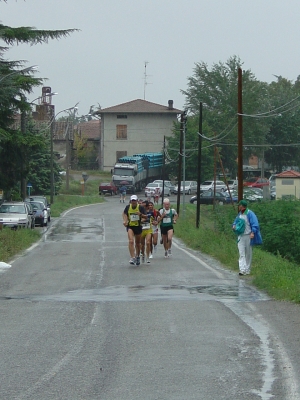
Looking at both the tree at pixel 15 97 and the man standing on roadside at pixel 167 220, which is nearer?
the man standing on roadside at pixel 167 220

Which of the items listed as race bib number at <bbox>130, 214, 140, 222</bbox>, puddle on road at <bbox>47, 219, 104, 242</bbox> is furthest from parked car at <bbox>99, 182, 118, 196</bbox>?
race bib number at <bbox>130, 214, 140, 222</bbox>

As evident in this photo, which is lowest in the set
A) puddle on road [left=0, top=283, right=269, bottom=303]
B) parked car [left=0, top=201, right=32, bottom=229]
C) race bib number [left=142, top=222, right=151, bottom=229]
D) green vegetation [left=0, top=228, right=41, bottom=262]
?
green vegetation [left=0, top=228, right=41, bottom=262]

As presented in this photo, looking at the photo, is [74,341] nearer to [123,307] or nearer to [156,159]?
[123,307]

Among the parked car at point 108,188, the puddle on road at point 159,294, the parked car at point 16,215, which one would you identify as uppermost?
the parked car at point 108,188

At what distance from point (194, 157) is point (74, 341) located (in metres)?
77.0

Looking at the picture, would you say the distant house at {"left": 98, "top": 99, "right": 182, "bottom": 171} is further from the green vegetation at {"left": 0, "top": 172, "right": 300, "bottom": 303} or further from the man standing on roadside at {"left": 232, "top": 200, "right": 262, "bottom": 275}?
the man standing on roadside at {"left": 232, "top": 200, "right": 262, "bottom": 275}

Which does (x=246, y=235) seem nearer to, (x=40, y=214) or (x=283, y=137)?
(x=40, y=214)

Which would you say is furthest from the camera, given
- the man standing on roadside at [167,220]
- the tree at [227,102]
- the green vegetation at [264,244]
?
the tree at [227,102]

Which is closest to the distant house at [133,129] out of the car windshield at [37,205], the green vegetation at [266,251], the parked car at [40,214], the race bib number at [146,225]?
the car windshield at [37,205]

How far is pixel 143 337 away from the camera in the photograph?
31.5 ft

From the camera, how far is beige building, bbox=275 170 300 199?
67.3 m

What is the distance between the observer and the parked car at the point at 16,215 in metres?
36.0

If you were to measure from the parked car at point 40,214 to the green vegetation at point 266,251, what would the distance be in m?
8.40

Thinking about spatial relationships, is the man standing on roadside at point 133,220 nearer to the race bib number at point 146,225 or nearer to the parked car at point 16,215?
the race bib number at point 146,225
